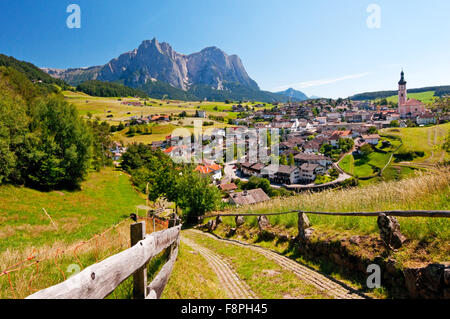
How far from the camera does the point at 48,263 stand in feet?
14.4

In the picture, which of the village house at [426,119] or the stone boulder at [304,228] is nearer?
the stone boulder at [304,228]

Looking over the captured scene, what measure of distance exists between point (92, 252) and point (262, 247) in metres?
5.74

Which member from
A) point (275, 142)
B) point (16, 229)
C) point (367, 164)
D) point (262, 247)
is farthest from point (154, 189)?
point (275, 142)

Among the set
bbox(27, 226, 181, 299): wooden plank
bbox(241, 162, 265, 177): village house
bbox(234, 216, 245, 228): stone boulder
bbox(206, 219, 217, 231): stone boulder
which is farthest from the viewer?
bbox(241, 162, 265, 177): village house

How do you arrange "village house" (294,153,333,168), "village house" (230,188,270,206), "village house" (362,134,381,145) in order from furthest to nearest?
"village house" (362,134,381,145), "village house" (294,153,333,168), "village house" (230,188,270,206)

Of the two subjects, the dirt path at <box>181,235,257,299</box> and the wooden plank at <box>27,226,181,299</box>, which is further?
the dirt path at <box>181,235,257,299</box>

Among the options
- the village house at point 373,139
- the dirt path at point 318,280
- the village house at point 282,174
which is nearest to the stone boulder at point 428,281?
the dirt path at point 318,280

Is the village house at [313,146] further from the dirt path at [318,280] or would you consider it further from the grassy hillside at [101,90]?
the grassy hillside at [101,90]

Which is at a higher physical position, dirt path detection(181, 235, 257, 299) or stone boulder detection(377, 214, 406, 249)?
stone boulder detection(377, 214, 406, 249)

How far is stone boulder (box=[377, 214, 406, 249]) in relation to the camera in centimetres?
443

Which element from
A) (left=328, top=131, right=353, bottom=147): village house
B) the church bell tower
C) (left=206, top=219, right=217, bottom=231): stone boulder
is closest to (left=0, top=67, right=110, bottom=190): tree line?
(left=206, top=219, right=217, bottom=231): stone boulder

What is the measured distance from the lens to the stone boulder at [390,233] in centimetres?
443

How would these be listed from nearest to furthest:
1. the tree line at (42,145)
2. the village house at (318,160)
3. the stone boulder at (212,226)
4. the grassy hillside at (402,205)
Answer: the grassy hillside at (402,205) < the stone boulder at (212,226) < the tree line at (42,145) < the village house at (318,160)

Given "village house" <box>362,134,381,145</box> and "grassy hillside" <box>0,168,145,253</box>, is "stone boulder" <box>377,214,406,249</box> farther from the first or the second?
"village house" <box>362,134,381,145</box>
